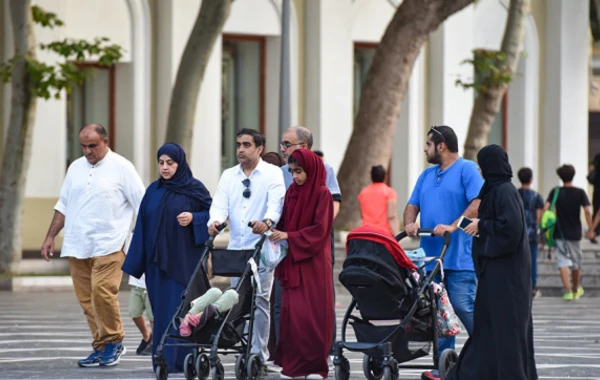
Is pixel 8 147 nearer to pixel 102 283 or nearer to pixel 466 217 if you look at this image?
pixel 102 283

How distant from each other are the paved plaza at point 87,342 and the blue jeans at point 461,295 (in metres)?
0.86

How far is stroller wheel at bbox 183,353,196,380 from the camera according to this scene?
11000mm

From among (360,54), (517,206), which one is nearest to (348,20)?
(360,54)

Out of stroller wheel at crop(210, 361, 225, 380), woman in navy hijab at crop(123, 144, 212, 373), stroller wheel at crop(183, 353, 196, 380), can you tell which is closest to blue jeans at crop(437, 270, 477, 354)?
stroller wheel at crop(210, 361, 225, 380)

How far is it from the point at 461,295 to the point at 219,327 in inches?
68.3

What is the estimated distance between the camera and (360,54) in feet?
100

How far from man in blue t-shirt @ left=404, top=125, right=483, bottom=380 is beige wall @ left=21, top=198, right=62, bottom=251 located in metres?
15.2

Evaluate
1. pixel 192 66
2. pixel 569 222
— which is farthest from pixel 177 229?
pixel 192 66

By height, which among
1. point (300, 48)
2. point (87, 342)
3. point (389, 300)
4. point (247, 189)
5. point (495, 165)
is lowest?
point (87, 342)

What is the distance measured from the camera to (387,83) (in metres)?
24.3

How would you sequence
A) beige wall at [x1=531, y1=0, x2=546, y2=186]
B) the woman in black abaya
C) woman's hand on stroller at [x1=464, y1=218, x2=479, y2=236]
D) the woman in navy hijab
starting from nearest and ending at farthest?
the woman in black abaya → woman's hand on stroller at [x1=464, y1=218, x2=479, y2=236] → the woman in navy hijab → beige wall at [x1=531, y1=0, x2=546, y2=186]

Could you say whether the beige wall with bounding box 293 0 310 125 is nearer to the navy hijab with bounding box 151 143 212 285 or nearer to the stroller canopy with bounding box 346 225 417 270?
the navy hijab with bounding box 151 143 212 285

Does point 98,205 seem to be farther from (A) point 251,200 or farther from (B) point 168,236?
(A) point 251,200

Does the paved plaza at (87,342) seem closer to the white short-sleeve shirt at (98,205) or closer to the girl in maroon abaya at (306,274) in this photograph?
the girl in maroon abaya at (306,274)
